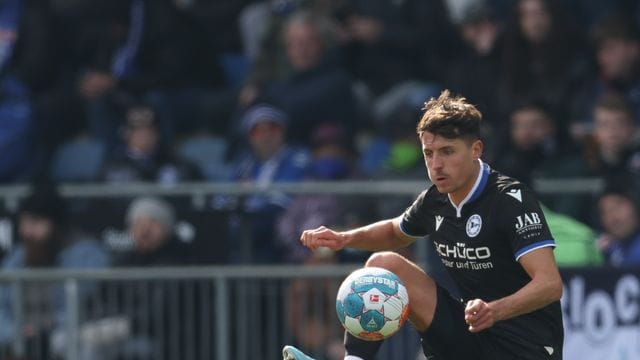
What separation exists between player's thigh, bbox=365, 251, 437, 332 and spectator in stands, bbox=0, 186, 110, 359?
417 centimetres

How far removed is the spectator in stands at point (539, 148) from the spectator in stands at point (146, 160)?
278 centimetres

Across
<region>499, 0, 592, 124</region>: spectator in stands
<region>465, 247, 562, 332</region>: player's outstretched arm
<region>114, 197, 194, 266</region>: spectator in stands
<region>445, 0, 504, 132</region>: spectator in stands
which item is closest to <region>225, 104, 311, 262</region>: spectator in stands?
<region>114, 197, 194, 266</region>: spectator in stands

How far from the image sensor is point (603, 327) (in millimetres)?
12148

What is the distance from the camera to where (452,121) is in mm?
A: 8883

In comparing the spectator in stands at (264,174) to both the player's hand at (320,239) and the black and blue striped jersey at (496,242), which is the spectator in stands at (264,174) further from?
the black and blue striped jersey at (496,242)

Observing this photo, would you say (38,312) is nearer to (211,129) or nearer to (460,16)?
(211,129)

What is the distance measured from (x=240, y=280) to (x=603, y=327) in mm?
2705

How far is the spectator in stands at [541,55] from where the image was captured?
14.1 m

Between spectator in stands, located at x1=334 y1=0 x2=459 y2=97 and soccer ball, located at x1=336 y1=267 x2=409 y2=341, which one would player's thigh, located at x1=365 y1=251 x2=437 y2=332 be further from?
spectator in stands, located at x1=334 y1=0 x2=459 y2=97

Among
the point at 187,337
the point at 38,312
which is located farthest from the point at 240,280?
the point at 38,312

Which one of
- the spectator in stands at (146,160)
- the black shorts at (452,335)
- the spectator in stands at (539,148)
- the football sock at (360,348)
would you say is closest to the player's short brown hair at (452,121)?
the black shorts at (452,335)

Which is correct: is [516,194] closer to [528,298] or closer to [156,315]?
[528,298]

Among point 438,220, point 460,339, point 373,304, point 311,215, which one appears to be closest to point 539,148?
point 311,215

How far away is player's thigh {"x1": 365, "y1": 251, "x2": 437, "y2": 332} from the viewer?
9.16m
